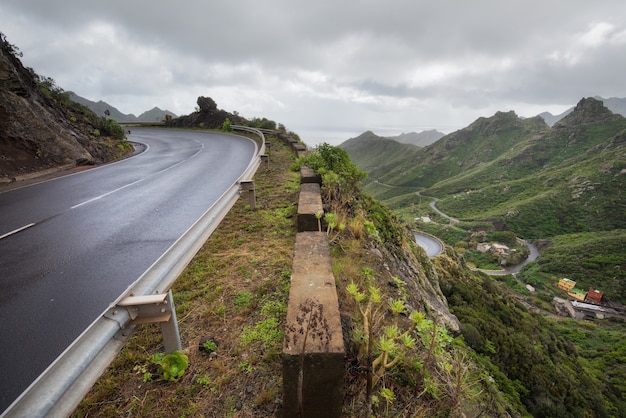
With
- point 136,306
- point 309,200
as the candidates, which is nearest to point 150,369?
point 136,306

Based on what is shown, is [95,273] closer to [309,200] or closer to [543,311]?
[309,200]

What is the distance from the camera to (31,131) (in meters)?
12.0

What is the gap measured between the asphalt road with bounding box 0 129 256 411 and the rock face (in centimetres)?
237

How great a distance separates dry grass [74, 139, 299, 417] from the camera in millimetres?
2246

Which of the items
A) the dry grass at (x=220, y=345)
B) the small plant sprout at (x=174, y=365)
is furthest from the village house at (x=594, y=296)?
the small plant sprout at (x=174, y=365)

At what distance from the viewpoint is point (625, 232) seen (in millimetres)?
65812

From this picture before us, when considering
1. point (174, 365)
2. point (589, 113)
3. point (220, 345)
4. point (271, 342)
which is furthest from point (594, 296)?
point (589, 113)

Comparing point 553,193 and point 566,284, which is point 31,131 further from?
point 553,193

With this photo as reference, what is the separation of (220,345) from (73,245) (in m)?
4.10

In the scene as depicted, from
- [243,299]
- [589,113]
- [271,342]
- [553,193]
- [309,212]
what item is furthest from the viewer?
[589,113]

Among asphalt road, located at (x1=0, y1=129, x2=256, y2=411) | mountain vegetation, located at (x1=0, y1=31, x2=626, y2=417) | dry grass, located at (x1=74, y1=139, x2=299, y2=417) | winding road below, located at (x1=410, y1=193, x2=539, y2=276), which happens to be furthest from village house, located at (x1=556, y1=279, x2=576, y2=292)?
dry grass, located at (x1=74, y1=139, x2=299, y2=417)

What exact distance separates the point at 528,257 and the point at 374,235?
286 ft

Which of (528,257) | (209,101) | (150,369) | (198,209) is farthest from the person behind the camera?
(528,257)

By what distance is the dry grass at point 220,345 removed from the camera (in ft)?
7.37
